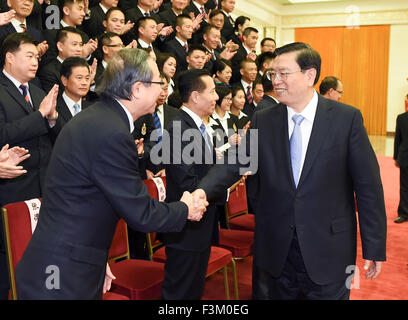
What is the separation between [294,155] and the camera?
1.80m

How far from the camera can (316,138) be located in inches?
68.5

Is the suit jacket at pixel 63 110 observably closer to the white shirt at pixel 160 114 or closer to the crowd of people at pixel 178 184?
the crowd of people at pixel 178 184

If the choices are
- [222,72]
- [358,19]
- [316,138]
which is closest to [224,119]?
[222,72]

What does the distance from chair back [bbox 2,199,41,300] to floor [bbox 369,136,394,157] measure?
9.31 m

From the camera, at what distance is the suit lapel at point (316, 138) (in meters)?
1.73

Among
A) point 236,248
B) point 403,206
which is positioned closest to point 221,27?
point 403,206

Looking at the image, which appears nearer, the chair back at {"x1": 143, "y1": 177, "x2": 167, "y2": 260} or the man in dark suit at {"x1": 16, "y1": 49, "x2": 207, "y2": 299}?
the man in dark suit at {"x1": 16, "y1": 49, "x2": 207, "y2": 299}

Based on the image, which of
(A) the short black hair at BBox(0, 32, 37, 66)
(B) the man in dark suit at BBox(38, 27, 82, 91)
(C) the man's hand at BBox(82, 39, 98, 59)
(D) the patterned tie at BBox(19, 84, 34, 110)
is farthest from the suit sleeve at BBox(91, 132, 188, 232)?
(C) the man's hand at BBox(82, 39, 98, 59)

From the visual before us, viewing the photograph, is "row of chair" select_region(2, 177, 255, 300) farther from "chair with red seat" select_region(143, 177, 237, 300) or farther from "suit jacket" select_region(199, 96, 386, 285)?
"suit jacket" select_region(199, 96, 386, 285)

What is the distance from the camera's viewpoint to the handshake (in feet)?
6.10

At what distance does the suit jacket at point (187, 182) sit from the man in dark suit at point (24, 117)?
0.84 metres

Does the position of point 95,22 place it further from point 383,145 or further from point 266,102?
point 383,145

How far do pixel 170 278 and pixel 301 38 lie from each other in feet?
44.6

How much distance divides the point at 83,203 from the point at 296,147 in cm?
88
